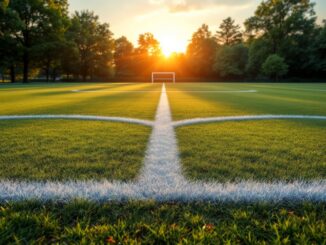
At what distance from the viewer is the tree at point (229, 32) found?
6425cm

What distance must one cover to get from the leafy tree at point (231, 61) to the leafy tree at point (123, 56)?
899 inches

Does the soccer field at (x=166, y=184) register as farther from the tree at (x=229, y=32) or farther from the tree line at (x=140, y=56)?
the tree at (x=229, y=32)

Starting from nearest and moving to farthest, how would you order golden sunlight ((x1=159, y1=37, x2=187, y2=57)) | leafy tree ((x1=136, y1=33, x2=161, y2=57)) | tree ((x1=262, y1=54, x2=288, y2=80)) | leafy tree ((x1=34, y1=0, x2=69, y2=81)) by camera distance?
leafy tree ((x1=34, y1=0, x2=69, y2=81)) → tree ((x1=262, y1=54, x2=288, y2=80)) → golden sunlight ((x1=159, y1=37, x2=187, y2=57)) → leafy tree ((x1=136, y1=33, x2=161, y2=57))

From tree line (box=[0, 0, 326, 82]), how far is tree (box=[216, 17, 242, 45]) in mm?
4416

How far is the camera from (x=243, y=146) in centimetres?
263

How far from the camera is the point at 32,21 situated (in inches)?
1321

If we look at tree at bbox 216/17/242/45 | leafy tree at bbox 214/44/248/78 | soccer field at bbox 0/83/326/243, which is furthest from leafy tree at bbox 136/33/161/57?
soccer field at bbox 0/83/326/243

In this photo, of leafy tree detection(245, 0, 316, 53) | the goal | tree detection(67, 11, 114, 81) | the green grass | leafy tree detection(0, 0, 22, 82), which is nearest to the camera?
the green grass

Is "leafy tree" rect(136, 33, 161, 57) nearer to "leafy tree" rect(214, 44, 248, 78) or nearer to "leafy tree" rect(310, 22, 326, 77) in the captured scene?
"leafy tree" rect(214, 44, 248, 78)

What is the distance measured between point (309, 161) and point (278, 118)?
8.46 feet

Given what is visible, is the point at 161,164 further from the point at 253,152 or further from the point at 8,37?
the point at 8,37

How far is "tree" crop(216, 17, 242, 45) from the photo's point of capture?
6425cm

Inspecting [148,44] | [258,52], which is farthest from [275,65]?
[148,44]

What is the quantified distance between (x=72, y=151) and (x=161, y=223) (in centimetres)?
155
